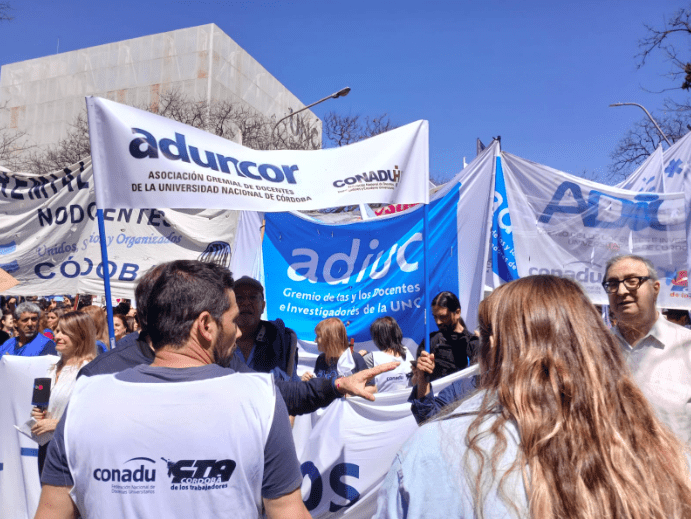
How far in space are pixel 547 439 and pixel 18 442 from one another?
4.15 metres

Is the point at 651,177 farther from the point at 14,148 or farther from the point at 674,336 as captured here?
the point at 14,148

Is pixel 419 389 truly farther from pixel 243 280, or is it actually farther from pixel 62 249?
pixel 62 249

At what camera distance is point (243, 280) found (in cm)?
360

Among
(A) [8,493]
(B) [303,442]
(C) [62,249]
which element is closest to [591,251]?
(B) [303,442]

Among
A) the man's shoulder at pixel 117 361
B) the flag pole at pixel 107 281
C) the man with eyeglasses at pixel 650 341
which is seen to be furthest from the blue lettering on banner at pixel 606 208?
the man's shoulder at pixel 117 361

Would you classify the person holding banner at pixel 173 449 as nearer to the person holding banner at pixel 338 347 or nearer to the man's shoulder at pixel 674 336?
the man's shoulder at pixel 674 336

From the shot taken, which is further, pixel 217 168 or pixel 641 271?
pixel 217 168

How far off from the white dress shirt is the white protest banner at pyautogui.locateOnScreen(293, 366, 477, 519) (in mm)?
958

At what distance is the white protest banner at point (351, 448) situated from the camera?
3.49 m

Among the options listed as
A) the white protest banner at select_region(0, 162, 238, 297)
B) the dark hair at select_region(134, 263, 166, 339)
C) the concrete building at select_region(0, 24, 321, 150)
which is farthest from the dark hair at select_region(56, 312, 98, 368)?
the concrete building at select_region(0, 24, 321, 150)

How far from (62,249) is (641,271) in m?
4.47

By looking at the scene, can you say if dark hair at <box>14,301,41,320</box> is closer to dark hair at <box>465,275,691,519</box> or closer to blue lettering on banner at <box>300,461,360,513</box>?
blue lettering on banner at <box>300,461,360,513</box>

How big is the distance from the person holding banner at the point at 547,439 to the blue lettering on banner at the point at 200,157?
2682 millimetres

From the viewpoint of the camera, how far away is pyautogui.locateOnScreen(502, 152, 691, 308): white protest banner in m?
4.83
